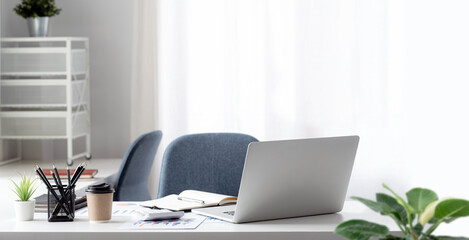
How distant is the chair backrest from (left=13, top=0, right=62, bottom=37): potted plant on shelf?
98 cm

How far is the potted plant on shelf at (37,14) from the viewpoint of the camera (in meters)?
3.56

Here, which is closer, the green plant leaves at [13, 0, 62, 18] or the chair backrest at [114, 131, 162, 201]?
the chair backrest at [114, 131, 162, 201]

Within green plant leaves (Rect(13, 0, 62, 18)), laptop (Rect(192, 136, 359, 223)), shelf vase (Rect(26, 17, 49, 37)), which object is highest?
green plant leaves (Rect(13, 0, 62, 18))

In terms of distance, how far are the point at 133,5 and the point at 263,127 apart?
3.40ft

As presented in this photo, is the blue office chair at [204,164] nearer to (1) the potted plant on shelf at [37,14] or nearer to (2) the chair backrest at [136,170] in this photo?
(2) the chair backrest at [136,170]

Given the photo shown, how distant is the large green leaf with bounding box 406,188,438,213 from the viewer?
1.07 m

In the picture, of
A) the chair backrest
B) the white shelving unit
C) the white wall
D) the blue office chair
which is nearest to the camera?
the blue office chair

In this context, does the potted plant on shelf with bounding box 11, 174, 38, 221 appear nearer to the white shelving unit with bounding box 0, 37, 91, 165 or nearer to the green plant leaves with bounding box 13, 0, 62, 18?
the white shelving unit with bounding box 0, 37, 91, 165

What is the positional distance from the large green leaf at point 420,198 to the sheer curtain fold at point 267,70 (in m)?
2.62

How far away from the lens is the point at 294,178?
1.81 m

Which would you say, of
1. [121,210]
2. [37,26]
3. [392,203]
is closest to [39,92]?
[37,26]

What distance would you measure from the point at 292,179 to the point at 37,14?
7.44 ft

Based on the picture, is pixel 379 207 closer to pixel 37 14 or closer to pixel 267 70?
pixel 267 70

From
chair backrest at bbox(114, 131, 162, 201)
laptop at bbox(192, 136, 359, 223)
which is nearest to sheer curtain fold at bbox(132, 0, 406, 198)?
chair backrest at bbox(114, 131, 162, 201)
